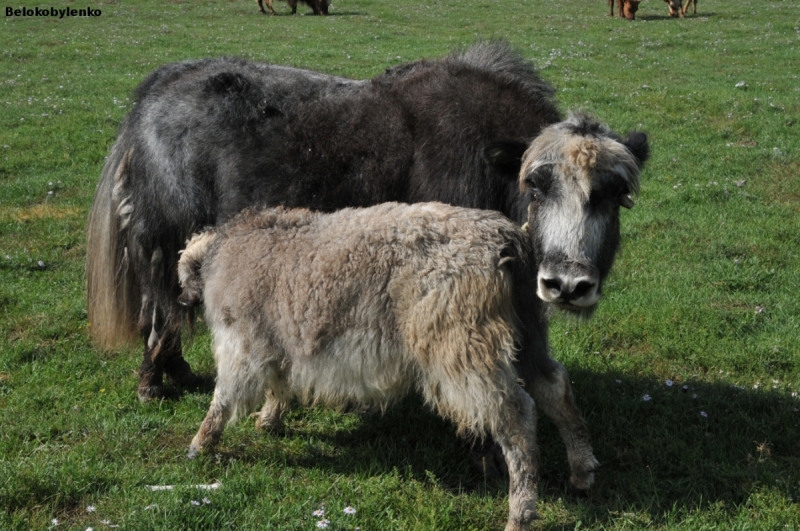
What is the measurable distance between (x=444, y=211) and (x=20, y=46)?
70.3ft

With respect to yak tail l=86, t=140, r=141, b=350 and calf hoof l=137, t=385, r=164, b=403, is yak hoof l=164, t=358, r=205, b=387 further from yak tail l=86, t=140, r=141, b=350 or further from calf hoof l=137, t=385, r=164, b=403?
yak tail l=86, t=140, r=141, b=350

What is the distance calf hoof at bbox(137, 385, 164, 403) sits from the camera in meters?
5.82

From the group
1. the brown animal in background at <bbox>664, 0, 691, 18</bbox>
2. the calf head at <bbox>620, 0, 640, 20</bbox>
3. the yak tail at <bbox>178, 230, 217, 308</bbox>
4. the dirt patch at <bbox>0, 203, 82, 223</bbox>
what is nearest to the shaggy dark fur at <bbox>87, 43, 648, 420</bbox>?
the yak tail at <bbox>178, 230, 217, 308</bbox>

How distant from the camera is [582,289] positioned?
4207mm

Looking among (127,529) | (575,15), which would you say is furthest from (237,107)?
(575,15)

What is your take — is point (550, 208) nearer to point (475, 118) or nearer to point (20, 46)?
point (475, 118)

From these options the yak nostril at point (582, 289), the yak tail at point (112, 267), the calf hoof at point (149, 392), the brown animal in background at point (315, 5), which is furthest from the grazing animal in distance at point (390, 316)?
the brown animal in background at point (315, 5)

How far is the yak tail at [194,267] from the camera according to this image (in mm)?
4969

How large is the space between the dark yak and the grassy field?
2.69 feet

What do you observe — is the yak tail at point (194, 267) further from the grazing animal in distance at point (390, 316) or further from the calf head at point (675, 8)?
the calf head at point (675, 8)

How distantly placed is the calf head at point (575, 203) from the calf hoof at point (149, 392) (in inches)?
122

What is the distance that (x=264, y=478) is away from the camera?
4.64 m

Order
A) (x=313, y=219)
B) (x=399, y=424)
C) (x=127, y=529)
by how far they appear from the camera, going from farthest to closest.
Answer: (x=399, y=424), (x=313, y=219), (x=127, y=529)

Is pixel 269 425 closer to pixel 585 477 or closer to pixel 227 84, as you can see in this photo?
pixel 585 477
